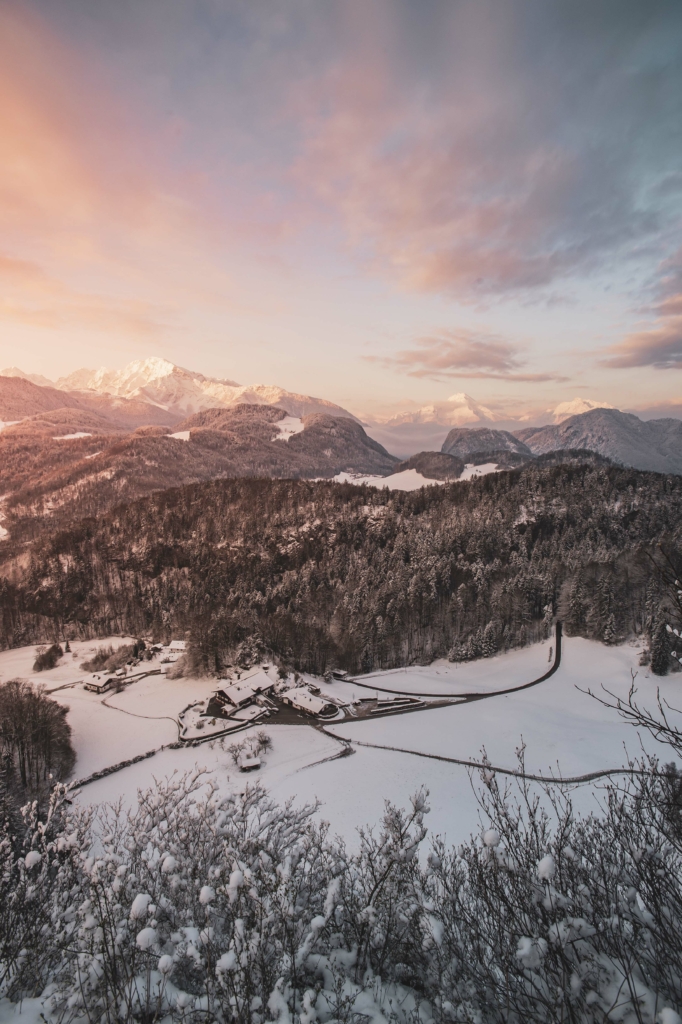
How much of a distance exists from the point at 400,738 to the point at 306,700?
41.2 ft

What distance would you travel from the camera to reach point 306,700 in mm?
51969

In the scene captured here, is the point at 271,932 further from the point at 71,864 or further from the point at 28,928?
the point at 71,864

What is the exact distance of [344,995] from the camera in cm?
977

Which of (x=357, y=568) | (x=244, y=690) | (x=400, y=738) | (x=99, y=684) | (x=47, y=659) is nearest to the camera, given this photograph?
(x=400, y=738)

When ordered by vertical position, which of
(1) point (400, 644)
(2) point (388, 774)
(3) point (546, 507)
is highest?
(3) point (546, 507)

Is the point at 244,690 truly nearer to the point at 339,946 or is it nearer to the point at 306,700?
the point at 306,700

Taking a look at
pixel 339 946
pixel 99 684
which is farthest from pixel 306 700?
pixel 339 946

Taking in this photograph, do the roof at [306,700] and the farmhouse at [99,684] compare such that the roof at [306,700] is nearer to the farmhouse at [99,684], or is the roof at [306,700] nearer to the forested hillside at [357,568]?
the forested hillside at [357,568]

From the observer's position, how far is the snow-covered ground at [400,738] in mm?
33531

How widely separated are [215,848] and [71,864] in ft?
15.0

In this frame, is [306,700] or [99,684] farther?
[99,684]

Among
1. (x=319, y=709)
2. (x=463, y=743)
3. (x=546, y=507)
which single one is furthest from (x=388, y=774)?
(x=546, y=507)

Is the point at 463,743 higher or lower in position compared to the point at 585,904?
lower

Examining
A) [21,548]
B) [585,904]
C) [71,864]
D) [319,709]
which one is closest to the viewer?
[585,904]
